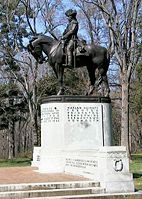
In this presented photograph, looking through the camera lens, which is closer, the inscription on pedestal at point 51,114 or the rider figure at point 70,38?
the inscription on pedestal at point 51,114

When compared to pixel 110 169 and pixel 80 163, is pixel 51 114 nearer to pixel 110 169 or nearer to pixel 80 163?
pixel 80 163

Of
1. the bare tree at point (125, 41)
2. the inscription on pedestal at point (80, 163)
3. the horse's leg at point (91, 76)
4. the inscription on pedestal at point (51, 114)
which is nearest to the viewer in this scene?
the inscription on pedestal at point (80, 163)

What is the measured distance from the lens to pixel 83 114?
18047 millimetres

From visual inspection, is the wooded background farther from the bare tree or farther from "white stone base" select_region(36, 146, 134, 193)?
"white stone base" select_region(36, 146, 134, 193)

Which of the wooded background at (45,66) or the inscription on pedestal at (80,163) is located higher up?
the wooded background at (45,66)

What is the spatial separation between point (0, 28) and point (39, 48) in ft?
64.8

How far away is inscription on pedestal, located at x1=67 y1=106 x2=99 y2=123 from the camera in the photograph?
17.8m

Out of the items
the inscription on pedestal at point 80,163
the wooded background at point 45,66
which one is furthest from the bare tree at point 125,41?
the inscription on pedestal at point 80,163

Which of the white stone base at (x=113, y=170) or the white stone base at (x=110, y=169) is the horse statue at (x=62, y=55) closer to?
the white stone base at (x=110, y=169)

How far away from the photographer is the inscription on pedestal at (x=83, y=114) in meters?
17.8

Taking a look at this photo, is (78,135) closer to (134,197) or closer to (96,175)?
(96,175)

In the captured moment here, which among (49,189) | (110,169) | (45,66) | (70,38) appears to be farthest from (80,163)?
(45,66)

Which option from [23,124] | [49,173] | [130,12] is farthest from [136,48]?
[23,124]

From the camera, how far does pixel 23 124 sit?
67438 mm
